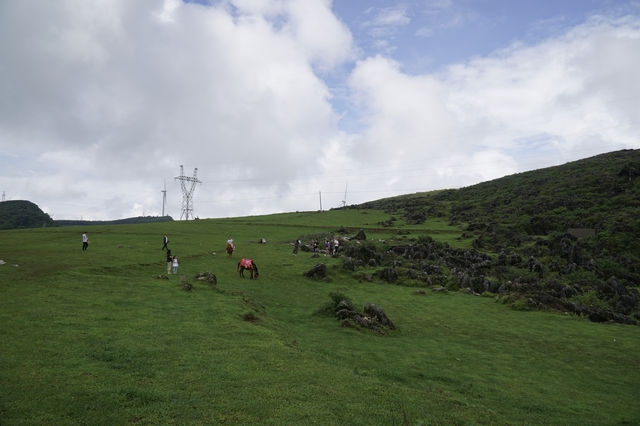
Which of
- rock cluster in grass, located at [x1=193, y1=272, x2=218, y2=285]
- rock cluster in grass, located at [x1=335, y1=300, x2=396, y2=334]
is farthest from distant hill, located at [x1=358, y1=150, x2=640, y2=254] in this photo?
rock cluster in grass, located at [x1=193, y1=272, x2=218, y2=285]

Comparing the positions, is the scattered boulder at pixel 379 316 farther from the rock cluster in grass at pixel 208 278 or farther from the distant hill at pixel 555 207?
the distant hill at pixel 555 207

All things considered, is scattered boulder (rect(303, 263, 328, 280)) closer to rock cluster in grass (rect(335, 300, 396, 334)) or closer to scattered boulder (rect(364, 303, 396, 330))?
rock cluster in grass (rect(335, 300, 396, 334))

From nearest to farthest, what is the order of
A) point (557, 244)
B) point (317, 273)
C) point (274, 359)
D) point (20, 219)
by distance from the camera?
point (274, 359) → point (317, 273) → point (557, 244) → point (20, 219)

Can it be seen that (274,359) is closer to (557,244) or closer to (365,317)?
(365,317)

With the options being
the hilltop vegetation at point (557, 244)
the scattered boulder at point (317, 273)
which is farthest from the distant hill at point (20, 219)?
the scattered boulder at point (317, 273)

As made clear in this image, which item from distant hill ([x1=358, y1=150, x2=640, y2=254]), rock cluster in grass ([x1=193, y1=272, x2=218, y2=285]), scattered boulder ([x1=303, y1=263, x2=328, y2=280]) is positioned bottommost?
scattered boulder ([x1=303, y1=263, x2=328, y2=280])

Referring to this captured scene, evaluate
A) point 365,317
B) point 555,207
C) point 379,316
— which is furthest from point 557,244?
point 365,317

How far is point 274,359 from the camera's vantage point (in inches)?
641

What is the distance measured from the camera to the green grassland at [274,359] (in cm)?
1152

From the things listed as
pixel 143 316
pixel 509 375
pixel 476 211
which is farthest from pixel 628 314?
pixel 476 211

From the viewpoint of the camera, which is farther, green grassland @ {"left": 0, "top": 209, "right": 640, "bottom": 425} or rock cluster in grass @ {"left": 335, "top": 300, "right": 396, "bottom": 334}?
rock cluster in grass @ {"left": 335, "top": 300, "right": 396, "bottom": 334}

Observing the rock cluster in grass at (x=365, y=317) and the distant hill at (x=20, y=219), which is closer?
the rock cluster in grass at (x=365, y=317)

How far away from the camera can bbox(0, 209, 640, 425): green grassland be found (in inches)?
454

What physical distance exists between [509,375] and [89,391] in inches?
760
